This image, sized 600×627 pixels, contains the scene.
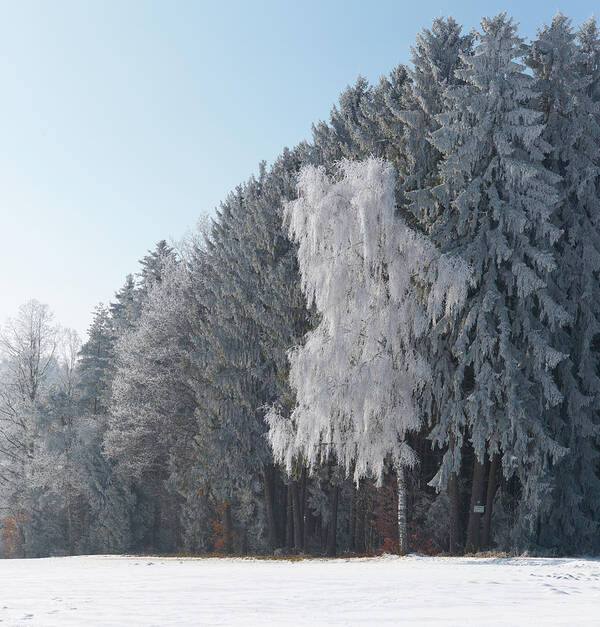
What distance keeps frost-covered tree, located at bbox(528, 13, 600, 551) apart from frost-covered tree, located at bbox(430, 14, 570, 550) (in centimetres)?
70

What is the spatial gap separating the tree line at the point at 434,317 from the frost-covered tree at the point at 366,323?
0.06 metres

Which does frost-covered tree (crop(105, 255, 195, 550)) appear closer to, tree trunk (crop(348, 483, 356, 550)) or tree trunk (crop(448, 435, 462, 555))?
tree trunk (crop(348, 483, 356, 550))

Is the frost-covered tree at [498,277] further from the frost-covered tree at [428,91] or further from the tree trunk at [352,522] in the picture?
the tree trunk at [352,522]

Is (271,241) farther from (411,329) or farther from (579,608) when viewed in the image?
(579,608)

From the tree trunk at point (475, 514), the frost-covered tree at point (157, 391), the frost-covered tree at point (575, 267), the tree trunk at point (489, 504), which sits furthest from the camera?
the frost-covered tree at point (157, 391)

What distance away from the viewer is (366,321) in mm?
19188

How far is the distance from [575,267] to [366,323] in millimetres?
→ 6465

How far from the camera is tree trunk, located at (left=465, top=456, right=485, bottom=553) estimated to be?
19.1m

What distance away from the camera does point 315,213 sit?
20.1m

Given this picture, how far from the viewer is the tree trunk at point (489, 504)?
19.3 metres

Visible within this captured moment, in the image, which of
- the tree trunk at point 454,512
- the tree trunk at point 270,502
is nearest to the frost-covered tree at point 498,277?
the tree trunk at point 454,512

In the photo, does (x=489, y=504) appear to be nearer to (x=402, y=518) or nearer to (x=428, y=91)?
(x=402, y=518)

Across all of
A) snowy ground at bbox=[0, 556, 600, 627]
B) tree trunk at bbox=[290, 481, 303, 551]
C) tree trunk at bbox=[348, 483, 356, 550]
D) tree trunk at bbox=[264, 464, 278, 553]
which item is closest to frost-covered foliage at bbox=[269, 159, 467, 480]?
tree trunk at bbox=[290, 481, 303, 551]

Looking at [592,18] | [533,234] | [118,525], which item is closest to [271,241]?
[533,234]
